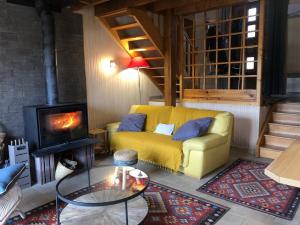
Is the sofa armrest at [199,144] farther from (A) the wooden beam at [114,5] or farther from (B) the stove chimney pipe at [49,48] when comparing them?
(A) the wooden beam at [114,5]

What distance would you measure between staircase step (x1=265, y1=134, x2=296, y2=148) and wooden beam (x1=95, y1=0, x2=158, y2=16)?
9.10ft

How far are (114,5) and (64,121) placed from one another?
6.57 ft

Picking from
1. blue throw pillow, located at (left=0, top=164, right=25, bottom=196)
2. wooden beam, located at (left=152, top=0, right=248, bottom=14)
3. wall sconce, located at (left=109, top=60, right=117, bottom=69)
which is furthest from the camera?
wall sconce, located at (left=109, top=60, right=117, bottom=69)

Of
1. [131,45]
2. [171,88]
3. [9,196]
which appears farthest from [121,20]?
[9,196]

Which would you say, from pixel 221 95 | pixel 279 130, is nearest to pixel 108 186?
pixel 221 95

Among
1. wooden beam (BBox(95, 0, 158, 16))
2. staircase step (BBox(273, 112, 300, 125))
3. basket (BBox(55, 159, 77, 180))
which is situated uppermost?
wooden beam (BBox(95, 0, 158, 16))

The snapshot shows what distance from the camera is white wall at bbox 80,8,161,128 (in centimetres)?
418

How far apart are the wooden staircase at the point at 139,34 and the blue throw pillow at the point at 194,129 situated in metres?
1.70

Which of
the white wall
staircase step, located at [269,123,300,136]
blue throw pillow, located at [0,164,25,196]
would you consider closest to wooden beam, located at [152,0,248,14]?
the white wall

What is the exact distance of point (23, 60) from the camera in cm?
331

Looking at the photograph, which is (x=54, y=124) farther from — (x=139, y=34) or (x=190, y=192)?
(x=139, y=34)

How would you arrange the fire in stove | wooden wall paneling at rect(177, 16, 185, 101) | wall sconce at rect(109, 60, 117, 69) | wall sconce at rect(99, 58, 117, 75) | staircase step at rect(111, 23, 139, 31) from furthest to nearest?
wooden wall paneling at rect(177, 16, 185, 101) < wall sconce at rect(109, 60, 117, 69) < wall sconce at rect(99, 58, 117, 75) < staircase step at rect(111, 23, 139, 31) < the fire in stove

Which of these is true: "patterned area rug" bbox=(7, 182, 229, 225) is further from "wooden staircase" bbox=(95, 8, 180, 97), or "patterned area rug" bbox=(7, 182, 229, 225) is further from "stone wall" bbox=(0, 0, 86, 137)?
"wooden staircase" bbox=(95, 8, 180, 97)

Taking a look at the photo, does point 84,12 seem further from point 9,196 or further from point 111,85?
point 9,196
